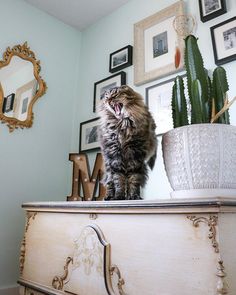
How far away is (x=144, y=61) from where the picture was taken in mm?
1537

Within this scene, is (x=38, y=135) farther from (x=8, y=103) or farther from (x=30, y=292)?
(x=30, y=292)

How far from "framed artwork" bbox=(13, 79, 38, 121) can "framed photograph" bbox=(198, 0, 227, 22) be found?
112 cm

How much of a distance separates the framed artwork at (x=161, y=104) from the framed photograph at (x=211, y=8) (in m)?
0.32

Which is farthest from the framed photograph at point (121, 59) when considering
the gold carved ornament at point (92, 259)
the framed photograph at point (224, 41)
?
the gold carved ornament at point (92, 259)

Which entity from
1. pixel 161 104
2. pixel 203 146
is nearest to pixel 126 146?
pixel 203 146

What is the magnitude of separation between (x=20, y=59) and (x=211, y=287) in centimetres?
167

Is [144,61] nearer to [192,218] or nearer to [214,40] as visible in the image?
[214,40]

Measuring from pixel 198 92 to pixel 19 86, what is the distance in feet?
4.15

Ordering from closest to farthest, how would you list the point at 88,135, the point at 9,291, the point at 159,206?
the point at 159,206 → the point at 9,291 → the point at 88,135

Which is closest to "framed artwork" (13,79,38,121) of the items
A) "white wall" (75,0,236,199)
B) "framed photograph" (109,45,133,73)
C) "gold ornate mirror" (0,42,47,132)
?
"gold ornate mirror" (0,42,47,132)

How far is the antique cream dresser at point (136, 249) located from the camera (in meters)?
0.55

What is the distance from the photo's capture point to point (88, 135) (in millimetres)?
1757

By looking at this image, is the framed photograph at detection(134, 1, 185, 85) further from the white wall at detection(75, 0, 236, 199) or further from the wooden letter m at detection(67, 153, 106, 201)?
the wooden letter m at detection(67, 153, 106, 201)

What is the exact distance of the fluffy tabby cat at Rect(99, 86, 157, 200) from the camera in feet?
2.80
